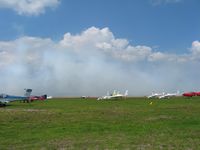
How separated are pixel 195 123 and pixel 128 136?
7.21 m

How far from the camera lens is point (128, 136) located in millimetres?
16016

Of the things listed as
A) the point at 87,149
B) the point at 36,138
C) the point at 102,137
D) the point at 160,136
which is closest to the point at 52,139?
the point at 36,138

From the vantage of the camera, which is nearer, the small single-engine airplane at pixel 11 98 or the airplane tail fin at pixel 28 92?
the small single-engine airplane at pixel 11 98

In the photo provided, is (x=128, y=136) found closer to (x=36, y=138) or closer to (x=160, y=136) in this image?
(x=160, y=136)

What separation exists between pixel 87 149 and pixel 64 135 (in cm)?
450

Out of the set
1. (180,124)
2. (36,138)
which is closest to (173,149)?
(36,138)

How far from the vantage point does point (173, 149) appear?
12.4 metres

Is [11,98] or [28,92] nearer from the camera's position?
[11,98]

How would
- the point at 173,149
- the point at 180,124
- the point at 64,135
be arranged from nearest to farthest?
the point at 173,149, the point at 64,135, the point at 180,124

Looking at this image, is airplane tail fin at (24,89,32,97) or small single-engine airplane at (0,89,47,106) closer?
small single-engine airplane at (0,89,47,106)

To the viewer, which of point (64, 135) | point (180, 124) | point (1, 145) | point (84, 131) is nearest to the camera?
point (1, 145)

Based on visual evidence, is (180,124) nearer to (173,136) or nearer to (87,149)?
(173,136)

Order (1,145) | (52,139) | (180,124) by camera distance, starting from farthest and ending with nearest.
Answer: (180,124), (52,139), (1,145)

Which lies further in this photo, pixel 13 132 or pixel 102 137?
pixel 13 132
